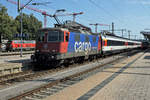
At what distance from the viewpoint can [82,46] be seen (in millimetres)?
18250

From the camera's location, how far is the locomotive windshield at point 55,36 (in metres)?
15.0

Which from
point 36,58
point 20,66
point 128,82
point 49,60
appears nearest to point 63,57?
point 49,60

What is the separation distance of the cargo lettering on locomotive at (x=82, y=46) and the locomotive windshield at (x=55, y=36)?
86.5 inches

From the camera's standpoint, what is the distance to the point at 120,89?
870 cm

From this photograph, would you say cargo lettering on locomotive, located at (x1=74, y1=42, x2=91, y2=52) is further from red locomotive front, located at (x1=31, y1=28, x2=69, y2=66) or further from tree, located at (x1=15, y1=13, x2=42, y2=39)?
tree, located at (x1=15, y1=13, x2=42, y2=39)

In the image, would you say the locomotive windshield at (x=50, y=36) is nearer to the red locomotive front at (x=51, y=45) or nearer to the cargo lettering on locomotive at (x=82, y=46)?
the red locomotive front at (x=51, y=45)

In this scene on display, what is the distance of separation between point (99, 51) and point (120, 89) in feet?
50.1

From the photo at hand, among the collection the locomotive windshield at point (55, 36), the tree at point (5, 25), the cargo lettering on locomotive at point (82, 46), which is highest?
the tree at point (5, 25)

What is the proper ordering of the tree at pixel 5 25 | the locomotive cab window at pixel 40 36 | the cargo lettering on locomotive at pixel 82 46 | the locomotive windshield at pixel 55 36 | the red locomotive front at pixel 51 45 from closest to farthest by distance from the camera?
1. the red locomotive front at pixel 51 45
2. the locomotive windshield at pixel 55 36
3. the locomotive cab window at pixel 40 36
4. the cargo lettering on locomotive at pixel 82 46
5. the tree at pixel 5 25

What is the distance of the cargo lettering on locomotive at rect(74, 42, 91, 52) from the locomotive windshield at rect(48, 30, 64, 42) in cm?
220

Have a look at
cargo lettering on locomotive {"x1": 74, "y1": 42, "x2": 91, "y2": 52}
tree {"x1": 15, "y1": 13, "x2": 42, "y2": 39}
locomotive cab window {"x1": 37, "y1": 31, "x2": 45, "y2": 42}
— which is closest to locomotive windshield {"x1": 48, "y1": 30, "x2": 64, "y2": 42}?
locomotive cab window {"x1": 37, "y1": 31, "x2": 45, "y2": 42}

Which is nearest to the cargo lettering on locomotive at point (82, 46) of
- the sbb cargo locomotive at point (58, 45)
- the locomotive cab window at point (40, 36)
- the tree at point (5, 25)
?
the sbb cargo locomotive at point (58, 45)

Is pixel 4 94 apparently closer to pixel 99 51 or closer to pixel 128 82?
pixel 128 82

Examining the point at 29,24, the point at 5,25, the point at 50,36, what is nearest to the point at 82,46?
the point at 50,36
